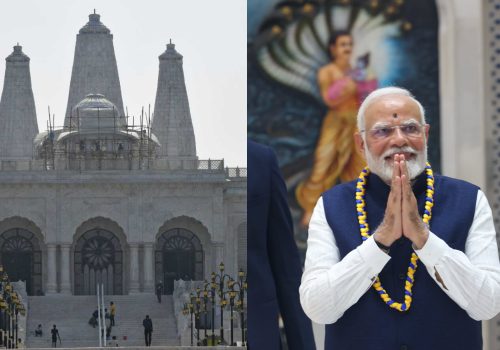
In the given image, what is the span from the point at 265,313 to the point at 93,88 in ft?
143

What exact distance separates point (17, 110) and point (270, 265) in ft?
143

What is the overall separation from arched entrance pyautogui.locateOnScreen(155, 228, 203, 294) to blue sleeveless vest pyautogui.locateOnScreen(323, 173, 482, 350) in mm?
38161

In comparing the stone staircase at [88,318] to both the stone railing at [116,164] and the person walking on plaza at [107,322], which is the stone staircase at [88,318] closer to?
the person walking on plaza at [107,322]

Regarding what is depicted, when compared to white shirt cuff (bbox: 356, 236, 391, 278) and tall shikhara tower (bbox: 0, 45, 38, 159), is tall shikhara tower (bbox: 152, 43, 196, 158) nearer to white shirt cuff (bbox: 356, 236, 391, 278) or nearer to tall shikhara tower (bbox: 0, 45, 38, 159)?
tall shikhara tower (bbox: 0, 45, 38, 159)

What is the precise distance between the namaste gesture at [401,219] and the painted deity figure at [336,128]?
6.29 feet

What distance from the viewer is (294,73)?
16.6 ft

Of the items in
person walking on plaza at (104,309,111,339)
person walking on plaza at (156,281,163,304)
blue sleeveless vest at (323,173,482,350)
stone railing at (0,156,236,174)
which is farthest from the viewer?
stone railing at (0,156,236,174)

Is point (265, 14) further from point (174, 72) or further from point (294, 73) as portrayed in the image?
point (174, 72)

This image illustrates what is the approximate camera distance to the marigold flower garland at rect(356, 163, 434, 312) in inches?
124

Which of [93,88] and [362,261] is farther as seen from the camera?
[93,88]

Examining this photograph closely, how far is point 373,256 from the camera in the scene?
305cm

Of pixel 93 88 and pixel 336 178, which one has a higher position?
pixel 93 88

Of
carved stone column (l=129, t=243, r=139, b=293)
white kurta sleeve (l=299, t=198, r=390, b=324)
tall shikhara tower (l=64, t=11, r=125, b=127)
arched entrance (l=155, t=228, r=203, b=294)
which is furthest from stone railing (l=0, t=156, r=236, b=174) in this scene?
white kurta sleeve (l=299, t=198, r=390, b=324)

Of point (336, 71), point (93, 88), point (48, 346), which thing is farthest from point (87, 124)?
point (336, 71)
